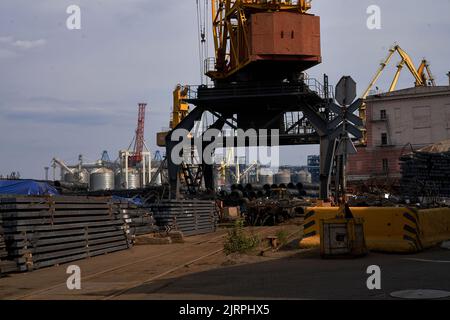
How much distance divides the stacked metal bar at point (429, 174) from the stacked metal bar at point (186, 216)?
11796 mm

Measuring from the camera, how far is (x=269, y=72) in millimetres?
41656

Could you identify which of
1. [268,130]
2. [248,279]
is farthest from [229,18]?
[248,279]

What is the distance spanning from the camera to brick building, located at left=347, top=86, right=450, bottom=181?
90.7 meters

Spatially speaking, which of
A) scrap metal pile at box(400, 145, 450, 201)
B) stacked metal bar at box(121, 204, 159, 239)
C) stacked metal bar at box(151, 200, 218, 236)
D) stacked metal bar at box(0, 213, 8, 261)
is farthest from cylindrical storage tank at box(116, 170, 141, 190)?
stacked metal bar at box(0, 213, 8, 261)

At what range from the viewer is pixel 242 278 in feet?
38.3

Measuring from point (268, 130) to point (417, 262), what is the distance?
31021 millimetres

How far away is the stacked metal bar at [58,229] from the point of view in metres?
14.7

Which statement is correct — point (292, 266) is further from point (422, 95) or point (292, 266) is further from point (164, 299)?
point (422, 95)

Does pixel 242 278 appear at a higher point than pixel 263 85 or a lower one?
lower

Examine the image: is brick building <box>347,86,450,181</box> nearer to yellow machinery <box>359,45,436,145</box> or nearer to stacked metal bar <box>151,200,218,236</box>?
yellow machinery <box>359,45,436,145</box>

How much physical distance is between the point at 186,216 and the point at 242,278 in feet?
57.4

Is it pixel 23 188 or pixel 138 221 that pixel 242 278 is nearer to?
pixel 138 221

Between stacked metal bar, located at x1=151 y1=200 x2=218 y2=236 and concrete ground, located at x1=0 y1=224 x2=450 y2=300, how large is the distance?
990 centimetres

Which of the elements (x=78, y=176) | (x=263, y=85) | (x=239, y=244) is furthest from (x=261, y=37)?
(x=78, y=176)
